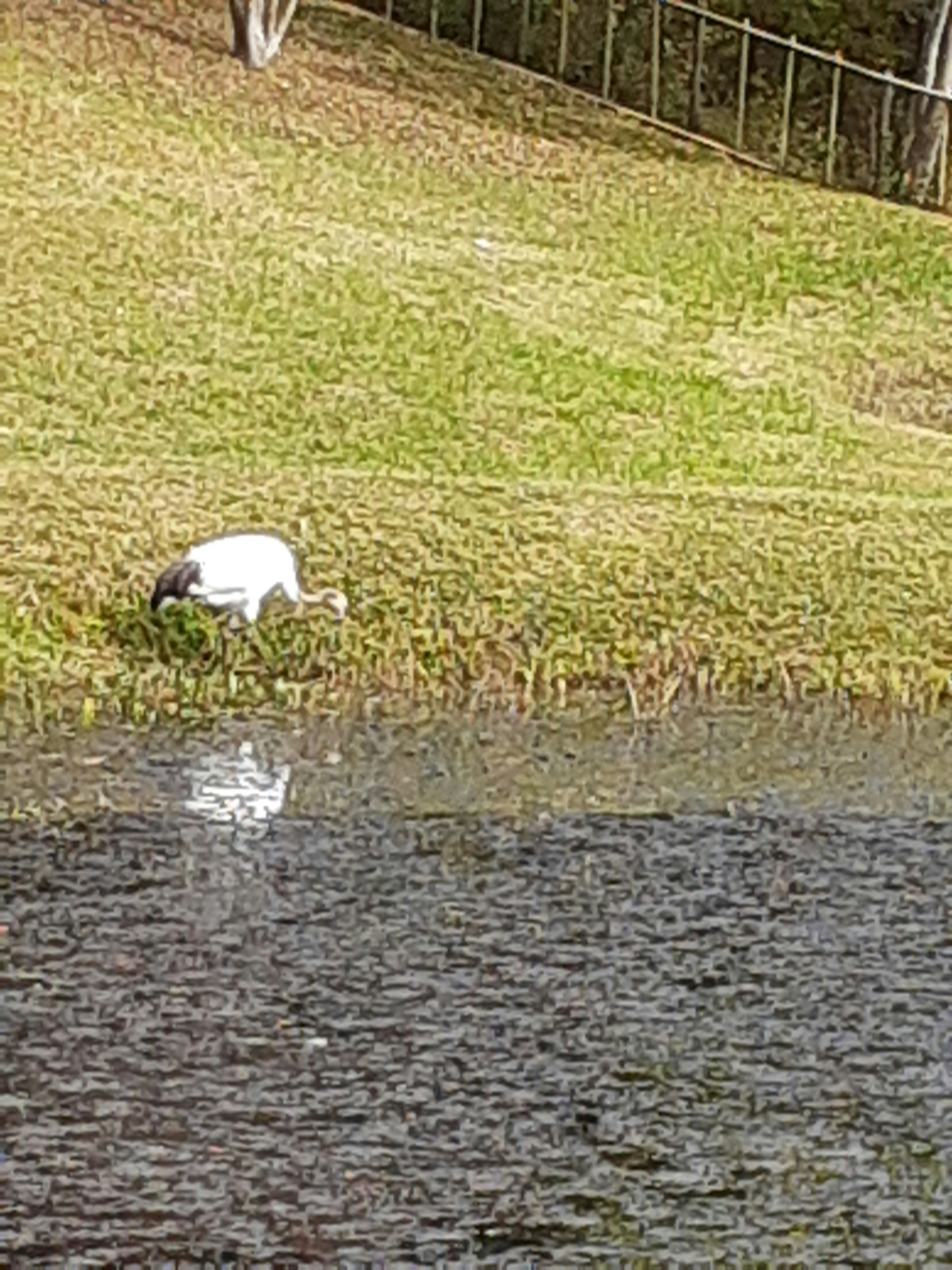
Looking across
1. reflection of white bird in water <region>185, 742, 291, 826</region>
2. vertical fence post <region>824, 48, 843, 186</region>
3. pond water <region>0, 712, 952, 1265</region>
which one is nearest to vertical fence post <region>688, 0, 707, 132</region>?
vertical fence post <region>824, 48, 843, 186</region>

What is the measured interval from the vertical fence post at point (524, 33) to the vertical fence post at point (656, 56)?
1128 millimetres

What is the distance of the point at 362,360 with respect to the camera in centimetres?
1697

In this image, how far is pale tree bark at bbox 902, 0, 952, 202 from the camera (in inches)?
977

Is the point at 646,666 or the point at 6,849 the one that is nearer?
the point at 6,849

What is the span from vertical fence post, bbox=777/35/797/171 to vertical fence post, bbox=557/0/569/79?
196cm

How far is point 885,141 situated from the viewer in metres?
25.2

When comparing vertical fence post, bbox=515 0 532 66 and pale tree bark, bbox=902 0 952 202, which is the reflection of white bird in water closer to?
pale tree bark, bbox=902 0 952 202

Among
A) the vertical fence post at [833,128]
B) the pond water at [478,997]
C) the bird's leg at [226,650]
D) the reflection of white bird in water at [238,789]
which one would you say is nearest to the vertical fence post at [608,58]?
the vertical fence post at [833,128]

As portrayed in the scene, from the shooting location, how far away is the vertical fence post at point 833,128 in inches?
989

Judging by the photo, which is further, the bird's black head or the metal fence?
the metal fence

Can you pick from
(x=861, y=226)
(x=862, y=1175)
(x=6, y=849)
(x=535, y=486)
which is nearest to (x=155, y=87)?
(x=861, y=226)

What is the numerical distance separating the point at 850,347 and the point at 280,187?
4092 millimetres

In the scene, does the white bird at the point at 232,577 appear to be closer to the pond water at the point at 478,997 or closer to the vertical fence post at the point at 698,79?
the pond water at the point at 478,997

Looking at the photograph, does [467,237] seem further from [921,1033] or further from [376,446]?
[921,1033]
